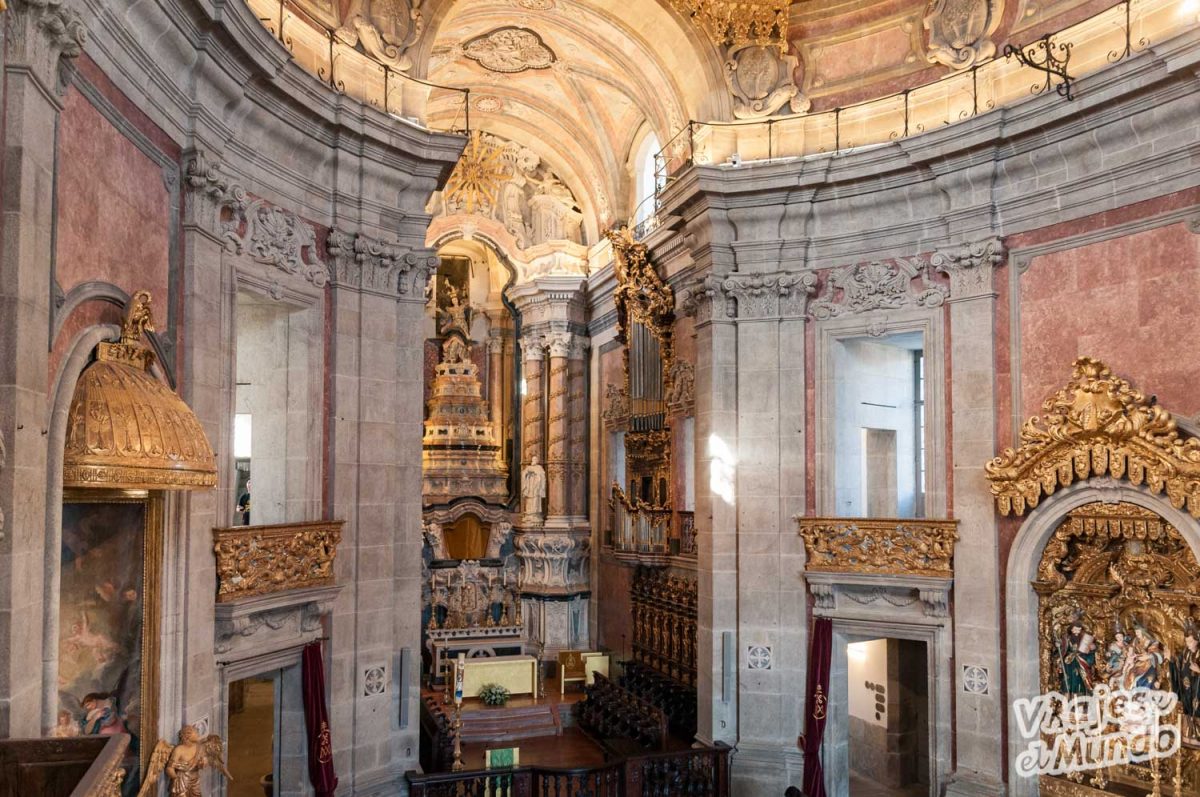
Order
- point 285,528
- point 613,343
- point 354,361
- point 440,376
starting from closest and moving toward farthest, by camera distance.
A: point 285,528, point 354,361, point 613,343, point 440,376

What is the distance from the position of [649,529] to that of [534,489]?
446 cm

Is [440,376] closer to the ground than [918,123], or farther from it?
closer to the ground

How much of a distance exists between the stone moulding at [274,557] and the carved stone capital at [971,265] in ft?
25.1

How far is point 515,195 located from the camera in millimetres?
20688

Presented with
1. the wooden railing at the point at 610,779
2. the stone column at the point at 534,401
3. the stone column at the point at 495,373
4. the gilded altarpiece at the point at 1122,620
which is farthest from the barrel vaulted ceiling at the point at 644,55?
the wooden railing at the point at 610,779

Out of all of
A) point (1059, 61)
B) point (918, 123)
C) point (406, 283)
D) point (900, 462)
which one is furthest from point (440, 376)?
point (1059, 61)

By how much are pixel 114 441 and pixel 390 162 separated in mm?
6154

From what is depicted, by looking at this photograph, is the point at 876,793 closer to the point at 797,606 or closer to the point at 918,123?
the point at 797,606

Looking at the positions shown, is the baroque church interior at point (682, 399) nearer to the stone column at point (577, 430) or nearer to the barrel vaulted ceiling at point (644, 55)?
the barrel vaulted ceiling at point (644, 55)

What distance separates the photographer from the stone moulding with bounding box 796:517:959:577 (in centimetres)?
1180

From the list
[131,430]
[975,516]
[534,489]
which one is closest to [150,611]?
[131,430]

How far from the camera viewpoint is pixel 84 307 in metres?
7.05

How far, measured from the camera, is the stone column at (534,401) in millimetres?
20844

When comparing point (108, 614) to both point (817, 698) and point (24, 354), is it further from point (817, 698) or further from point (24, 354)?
point (817, 698)
